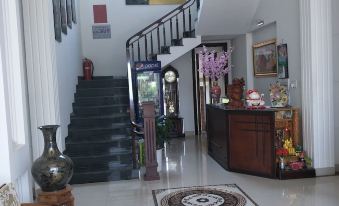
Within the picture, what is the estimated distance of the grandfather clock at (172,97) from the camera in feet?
30.4

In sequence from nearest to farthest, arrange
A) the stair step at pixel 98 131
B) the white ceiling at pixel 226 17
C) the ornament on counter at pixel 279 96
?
the ornament on counter at pixel 279 96
the stair step at pixel 98 131
the white ceiling at pixel 226 17

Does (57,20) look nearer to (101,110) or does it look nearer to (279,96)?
(101,110)

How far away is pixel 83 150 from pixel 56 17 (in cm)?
237

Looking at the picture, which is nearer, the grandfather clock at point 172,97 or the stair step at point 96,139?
the stair step at point 96,139

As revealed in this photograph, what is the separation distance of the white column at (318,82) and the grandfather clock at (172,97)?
444cm

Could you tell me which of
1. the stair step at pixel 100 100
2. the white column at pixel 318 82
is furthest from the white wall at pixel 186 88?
the white column at pixel 318 82

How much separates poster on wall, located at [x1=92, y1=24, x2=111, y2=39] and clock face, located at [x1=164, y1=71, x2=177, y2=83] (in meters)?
1.86

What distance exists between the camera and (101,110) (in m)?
7.07

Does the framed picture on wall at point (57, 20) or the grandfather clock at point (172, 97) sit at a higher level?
the framed picture on wall at point (57, 20)

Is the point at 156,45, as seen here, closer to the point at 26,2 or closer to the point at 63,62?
the point at 63,62

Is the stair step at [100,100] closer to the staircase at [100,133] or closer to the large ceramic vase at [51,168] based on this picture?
the staircase at [100,133]

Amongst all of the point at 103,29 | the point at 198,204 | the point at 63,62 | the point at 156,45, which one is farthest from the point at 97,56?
the point at 198,204

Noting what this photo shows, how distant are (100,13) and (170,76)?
2.50m

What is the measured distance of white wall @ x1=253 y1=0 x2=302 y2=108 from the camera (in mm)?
5555
